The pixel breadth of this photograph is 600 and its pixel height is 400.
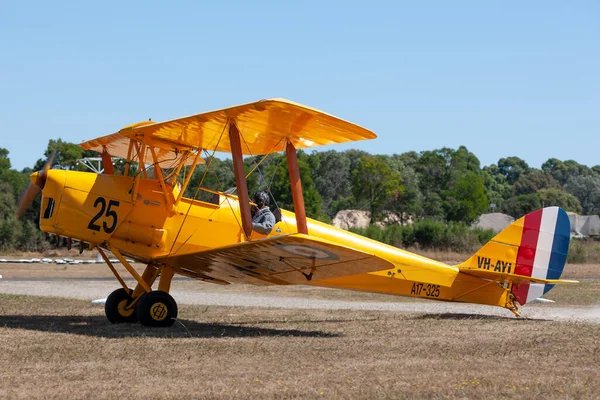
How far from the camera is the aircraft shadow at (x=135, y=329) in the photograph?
10266 millimetres

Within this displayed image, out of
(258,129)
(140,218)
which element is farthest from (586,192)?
(140,218)

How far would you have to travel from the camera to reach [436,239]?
44.7 meters

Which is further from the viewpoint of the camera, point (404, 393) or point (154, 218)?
point (154, 218)

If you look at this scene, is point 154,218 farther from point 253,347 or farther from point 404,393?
point 404,393

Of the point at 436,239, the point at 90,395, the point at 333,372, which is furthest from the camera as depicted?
the point at 436,239

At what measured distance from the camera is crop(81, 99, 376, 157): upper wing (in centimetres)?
989

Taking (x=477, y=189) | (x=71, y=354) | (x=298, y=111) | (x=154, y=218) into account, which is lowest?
(x=71, y=354)

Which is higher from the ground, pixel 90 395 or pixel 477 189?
pixel 477 189

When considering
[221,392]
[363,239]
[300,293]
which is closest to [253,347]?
[221,392]

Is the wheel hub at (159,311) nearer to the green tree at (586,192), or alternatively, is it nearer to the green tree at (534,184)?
the green tree at (586,192)

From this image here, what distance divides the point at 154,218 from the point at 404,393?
232 inches

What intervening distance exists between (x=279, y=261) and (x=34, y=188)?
4.42 meters

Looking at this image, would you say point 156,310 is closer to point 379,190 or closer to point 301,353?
point 301,353

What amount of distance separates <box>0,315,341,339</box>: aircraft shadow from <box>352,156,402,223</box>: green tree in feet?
192
